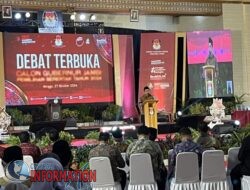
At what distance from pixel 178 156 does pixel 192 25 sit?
1112cm

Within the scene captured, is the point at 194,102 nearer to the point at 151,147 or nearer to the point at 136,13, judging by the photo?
the point at 136,13

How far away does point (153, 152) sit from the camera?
6.34 meters

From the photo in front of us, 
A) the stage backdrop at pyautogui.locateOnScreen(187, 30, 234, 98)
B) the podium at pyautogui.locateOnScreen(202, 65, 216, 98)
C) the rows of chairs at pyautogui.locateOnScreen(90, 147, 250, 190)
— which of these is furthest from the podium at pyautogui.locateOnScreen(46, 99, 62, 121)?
the rows of chairs at pyautogui.locateOnScreen(90, 147, 250, 190)

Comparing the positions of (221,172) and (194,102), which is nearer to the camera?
(221,172)

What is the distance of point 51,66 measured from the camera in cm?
1398

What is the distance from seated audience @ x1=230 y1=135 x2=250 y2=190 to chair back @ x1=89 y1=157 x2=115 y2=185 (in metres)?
1.57

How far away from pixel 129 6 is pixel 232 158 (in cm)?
879

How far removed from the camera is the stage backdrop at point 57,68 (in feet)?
44.4

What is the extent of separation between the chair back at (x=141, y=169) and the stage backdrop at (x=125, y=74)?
8.26m

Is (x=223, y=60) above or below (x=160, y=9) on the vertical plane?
below

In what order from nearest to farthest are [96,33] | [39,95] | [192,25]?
[39,95], [96,33], [192,25]

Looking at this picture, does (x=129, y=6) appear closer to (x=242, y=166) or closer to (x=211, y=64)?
(x=211, y=64)

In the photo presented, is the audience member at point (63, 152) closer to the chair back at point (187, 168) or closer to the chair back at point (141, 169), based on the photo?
the chair back at point (141, 169)

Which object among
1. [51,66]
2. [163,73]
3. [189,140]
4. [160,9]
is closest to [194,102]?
[163,73]
